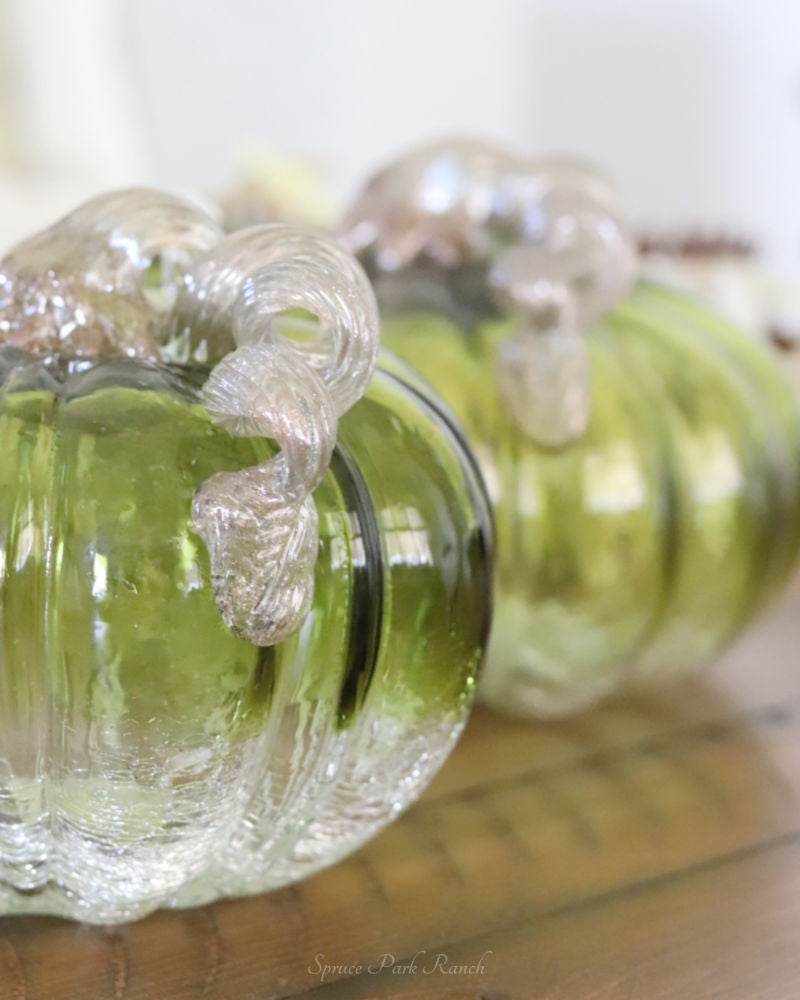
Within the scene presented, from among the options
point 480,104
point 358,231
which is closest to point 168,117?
point 480,104

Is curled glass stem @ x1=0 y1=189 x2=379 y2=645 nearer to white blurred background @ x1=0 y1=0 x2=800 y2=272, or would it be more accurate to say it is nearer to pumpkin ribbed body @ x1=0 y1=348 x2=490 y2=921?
pumpkin ribbed body @ x1=0 y1=348 x2=490 y2=921

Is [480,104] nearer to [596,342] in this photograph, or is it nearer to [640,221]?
[640,221]

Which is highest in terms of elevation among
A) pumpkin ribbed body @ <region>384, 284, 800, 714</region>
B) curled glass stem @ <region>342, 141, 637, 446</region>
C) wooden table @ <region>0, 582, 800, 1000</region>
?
curled glass stem @ <region>342, 141, 637, 446</region>

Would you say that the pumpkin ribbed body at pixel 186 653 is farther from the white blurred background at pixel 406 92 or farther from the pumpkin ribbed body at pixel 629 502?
the white blurred background at pixel 406 92

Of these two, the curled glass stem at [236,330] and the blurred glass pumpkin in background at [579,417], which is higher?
the curled glass stem at [236,330]

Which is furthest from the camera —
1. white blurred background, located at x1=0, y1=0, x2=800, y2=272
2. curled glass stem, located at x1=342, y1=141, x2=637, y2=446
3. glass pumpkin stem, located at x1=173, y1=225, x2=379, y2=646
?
white blurred background, located at x1=0, y1=0, x2=800, y2=272

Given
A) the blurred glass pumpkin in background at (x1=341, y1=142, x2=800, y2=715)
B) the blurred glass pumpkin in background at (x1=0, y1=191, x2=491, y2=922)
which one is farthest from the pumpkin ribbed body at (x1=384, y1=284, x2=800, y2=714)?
the blurred glass pumpkin in background at (x1=0, y1=191, x2=491, y2=922)

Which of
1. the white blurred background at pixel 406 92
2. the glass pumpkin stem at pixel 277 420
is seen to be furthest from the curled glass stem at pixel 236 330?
the white blurred background at pixel 406 92

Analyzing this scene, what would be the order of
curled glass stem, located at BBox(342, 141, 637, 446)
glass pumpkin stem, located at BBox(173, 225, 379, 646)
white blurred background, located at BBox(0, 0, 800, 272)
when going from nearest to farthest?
glass pumpkin stem, located at BBox(173, 225, 379, 646) → curled glass stem, located at BBox(342, 141, 637, 446) → white blurred background, located at BBox(0, 0, 800, 272)
